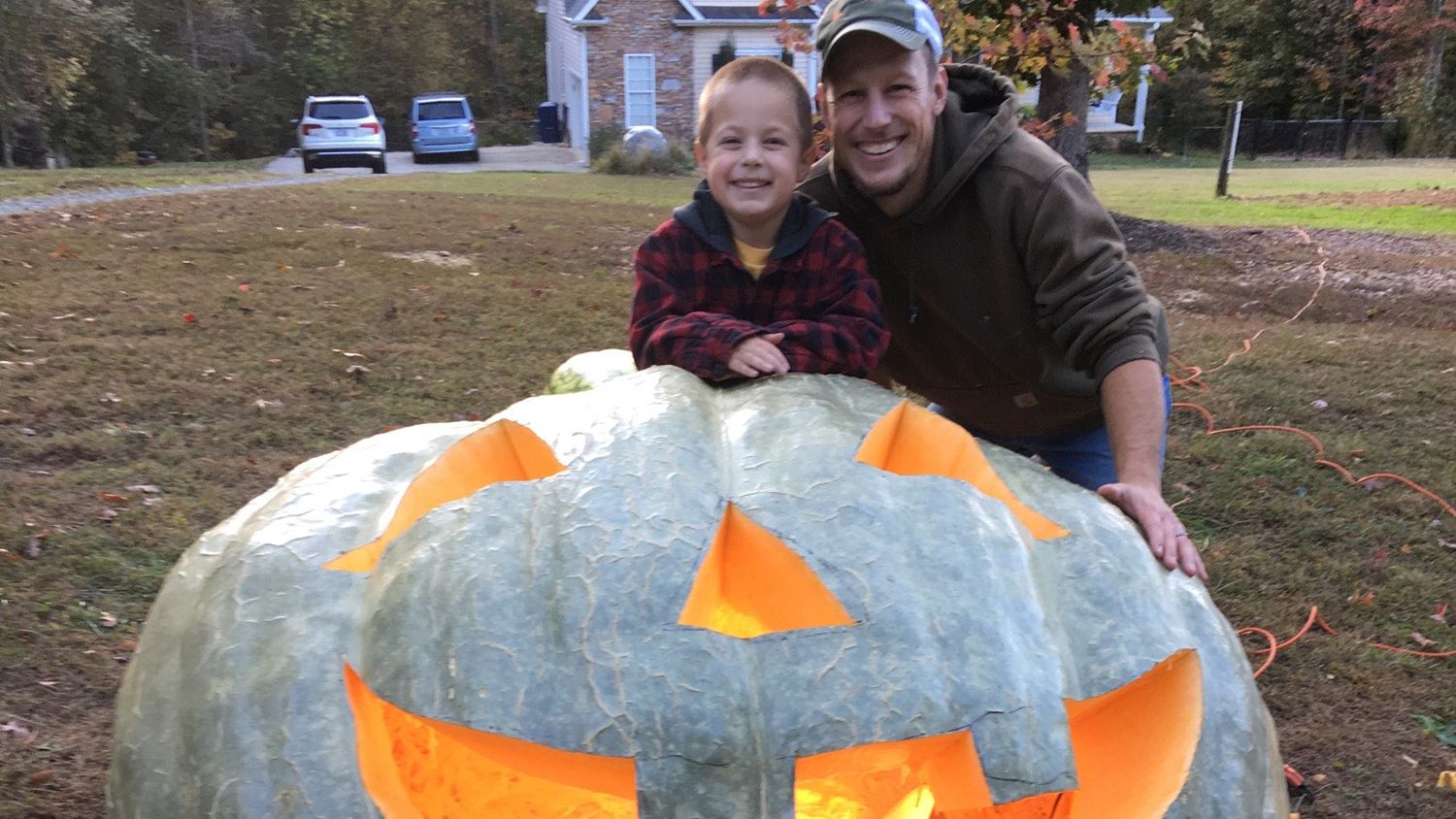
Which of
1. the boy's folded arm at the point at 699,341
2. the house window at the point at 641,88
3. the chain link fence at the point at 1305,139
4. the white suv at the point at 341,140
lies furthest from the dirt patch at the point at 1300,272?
the chain link fence at the point at 1305,139

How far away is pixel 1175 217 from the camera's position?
1577 cm

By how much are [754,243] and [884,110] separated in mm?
506

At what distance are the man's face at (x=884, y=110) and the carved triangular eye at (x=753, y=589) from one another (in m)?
1.43

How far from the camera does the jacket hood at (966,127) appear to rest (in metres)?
2.99

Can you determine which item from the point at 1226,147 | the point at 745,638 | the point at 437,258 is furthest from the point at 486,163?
the point at 745,638

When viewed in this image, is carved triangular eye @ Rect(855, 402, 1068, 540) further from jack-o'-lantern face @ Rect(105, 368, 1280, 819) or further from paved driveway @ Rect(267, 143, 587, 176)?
paved driveway @ Rect(267, 143, 587, 176)

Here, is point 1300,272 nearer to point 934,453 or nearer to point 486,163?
point 934,453

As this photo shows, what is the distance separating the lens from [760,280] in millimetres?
2834

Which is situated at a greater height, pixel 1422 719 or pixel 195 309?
pixel 195 309

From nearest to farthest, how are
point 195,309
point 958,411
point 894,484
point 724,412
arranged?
point 894,484 → point 724,412 → point 958,411 → point 195,309

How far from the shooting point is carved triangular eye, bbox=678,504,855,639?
5.98 ft

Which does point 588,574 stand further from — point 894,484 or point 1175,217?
point 1175,217

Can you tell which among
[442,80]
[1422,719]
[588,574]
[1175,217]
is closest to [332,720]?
[588,574]

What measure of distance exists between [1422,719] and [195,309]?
6566 millimetres
